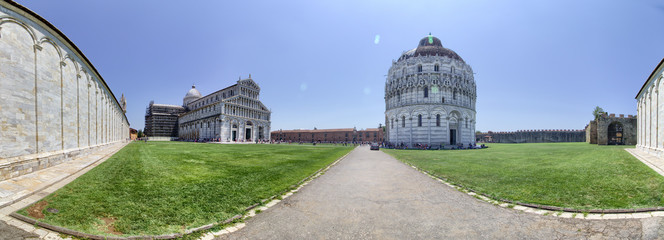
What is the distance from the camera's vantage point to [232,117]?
59.6 meters

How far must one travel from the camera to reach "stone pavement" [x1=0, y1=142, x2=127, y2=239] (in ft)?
14.3

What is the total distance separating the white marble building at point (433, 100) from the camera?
41094 mm

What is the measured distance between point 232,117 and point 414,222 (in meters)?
60.5

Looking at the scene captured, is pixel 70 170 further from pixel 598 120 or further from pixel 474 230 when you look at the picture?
pixel 598 120

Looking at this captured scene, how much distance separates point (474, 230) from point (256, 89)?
70379 millimetres

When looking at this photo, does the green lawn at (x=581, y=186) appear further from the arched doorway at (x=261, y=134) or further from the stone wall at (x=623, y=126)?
the arched doorway at (x=261, y=134)

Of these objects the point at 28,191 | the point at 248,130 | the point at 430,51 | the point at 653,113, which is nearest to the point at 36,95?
the point at 28,191

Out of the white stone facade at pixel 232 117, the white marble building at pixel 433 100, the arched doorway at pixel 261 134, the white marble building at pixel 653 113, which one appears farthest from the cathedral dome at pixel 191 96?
the white marble building at pixel 653 113

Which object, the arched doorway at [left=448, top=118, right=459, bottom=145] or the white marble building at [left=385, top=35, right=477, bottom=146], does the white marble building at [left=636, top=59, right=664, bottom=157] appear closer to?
the white marble building at [left=385, top=35, right=477, bottom=146]

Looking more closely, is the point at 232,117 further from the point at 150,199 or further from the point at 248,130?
the point at 150,199

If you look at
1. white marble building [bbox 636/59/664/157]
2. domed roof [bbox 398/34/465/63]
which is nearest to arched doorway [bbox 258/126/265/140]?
domed roof [bbox 398/34/465/63]

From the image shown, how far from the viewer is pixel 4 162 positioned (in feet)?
26.5

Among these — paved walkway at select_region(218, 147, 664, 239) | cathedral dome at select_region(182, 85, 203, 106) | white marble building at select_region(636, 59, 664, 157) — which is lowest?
paved walkway at select_region(218, 147, 664, 239)

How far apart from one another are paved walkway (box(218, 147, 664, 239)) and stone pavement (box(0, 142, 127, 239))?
3567 mm
